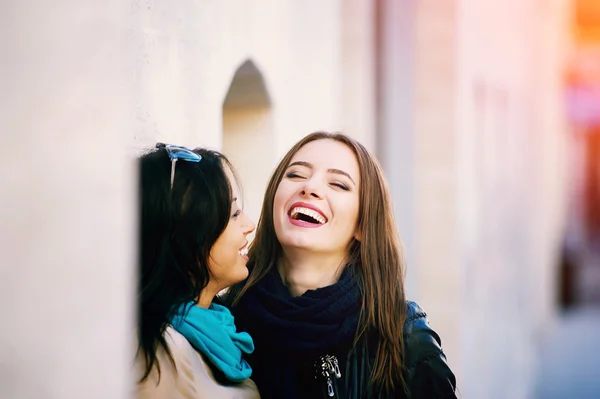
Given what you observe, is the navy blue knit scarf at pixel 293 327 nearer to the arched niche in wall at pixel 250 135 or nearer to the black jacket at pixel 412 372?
the black jacket at pixel 412 372

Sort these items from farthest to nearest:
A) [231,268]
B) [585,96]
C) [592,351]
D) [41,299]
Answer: [585,96] → [592,351] → [231,268] → [41,299]

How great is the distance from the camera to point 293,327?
116 inches

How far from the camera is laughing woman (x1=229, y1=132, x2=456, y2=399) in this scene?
2973mm

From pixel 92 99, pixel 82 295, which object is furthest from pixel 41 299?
pixel 92 99

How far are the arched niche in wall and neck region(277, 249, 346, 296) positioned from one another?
4.77 ft

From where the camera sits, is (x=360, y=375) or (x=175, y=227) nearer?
(x=175, y=227)

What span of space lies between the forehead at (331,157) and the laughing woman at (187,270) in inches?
19.7

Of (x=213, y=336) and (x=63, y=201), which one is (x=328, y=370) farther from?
(x=63, y=201)

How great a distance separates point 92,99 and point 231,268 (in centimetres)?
94

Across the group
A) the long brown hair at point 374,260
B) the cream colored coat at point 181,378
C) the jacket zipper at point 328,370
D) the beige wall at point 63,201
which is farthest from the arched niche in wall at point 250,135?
the beige wall at point 63,201

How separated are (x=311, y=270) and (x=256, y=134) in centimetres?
166

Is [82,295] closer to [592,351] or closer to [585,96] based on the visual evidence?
[592,351]

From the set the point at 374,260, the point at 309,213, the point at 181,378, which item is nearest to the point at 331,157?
the point at 309,213

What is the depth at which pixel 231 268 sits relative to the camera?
275cm
